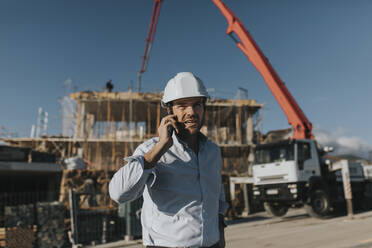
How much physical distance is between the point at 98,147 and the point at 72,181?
23.7 feet

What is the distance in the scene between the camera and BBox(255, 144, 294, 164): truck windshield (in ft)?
34.7

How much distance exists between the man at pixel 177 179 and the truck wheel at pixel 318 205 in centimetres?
1001

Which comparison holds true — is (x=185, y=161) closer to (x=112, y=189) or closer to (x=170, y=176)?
(x=170, y=176)

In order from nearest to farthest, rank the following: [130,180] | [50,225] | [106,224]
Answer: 1. [130,180]
2. [50,225]
3. [106,224]

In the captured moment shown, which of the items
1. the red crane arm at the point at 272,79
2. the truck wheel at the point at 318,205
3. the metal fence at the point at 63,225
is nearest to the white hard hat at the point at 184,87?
the metal fence at the point at 63,225

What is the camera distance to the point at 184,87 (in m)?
1.68

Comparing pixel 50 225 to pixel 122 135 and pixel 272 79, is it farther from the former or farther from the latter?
pixel 122 135

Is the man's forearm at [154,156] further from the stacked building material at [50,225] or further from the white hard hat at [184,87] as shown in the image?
the stacked building material at [50,225]

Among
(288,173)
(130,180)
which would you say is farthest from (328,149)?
(130,180)

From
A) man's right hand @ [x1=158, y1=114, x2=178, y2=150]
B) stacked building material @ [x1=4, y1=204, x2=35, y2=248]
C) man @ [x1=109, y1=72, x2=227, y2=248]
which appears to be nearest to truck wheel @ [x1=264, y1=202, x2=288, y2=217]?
stacked building material @ [x1=4, y1=204, x2=35, y2=248]

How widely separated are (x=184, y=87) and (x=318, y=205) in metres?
10.7

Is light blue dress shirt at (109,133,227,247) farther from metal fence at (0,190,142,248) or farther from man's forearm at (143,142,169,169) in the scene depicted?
metal fence at (0,190,142,248)

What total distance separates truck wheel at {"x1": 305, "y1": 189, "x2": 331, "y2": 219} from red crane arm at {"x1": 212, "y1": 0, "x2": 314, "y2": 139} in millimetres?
2778

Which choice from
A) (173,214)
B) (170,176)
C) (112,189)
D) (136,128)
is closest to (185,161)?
(170,176)
